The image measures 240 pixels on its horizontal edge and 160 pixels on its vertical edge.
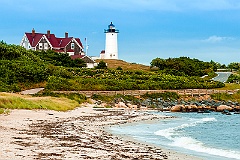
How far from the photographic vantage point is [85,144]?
16062 millimetres

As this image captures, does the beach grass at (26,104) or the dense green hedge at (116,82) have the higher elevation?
the dense green hedge at (116,82)

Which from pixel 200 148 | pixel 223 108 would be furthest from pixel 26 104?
pixel 223 108

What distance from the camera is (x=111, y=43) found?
4031 inches

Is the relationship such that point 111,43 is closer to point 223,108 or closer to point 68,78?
point 68,78

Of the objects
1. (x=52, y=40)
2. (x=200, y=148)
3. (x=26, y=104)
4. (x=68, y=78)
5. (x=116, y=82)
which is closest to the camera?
(x=200, y=148)

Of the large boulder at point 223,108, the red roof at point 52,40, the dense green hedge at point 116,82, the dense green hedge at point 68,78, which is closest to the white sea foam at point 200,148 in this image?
the large boulder at point 223,108

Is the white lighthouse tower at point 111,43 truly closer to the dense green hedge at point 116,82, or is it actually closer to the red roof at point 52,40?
the red roof at point 52,40

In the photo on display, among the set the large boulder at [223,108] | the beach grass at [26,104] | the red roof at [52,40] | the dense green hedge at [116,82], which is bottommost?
the large boulder at [223,108]

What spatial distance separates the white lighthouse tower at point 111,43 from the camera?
102m

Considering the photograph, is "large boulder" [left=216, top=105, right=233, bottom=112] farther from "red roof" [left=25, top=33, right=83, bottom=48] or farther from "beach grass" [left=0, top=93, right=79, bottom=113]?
"red roof" [left=25, top=33, right=83, bottom=48]

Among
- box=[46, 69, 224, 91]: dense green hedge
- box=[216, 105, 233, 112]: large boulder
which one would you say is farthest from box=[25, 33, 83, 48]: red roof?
box=[216, 105, 233, 112]: large boulder

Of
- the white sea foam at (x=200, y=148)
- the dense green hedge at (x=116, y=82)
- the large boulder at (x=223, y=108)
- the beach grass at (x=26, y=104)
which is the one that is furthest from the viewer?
the dense green hedge at (x=116, y=82)

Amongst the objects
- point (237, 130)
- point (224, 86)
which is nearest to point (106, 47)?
point (224, 86)

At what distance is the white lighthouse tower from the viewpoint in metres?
102
